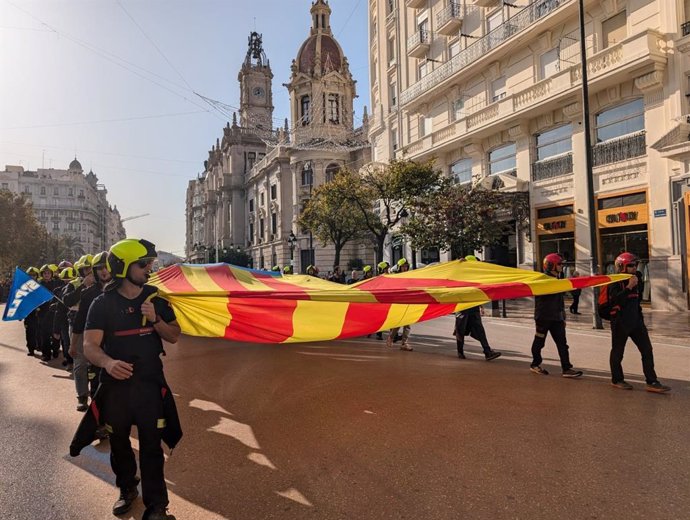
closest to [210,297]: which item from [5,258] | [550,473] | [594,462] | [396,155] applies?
[550,473]

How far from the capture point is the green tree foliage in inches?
1439

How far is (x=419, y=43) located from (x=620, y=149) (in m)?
14.6

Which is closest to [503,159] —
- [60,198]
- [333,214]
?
[333,214]

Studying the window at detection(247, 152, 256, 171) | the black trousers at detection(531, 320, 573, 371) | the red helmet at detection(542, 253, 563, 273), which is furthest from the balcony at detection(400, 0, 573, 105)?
the window at detection(247, 152, 256, 171)

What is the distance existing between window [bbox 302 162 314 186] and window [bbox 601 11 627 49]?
3549cm

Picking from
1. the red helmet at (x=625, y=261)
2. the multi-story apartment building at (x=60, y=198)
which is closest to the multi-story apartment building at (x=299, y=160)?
the red helmet at (x=625, y=261)

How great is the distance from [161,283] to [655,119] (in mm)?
16630

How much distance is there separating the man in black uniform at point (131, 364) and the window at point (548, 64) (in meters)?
20.6

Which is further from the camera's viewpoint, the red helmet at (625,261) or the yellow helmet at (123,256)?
the red helmet at (625,261)

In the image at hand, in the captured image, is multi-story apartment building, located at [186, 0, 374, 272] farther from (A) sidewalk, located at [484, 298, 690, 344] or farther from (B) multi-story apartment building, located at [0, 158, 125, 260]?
(B) multi-story apartment building, located at [0, 158, 125, 260]

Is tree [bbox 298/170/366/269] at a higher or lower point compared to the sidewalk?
higher

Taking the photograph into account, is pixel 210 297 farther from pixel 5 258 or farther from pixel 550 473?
pixel 5 258

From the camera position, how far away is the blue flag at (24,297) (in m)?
7.81

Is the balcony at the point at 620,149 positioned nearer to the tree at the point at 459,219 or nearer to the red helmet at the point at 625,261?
the tree at the point at 459,219
